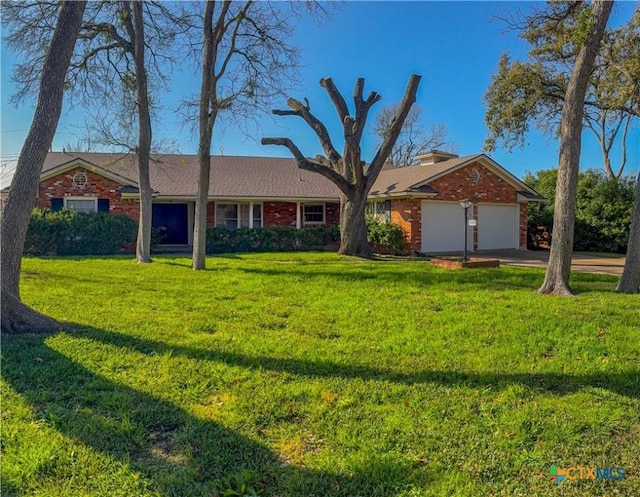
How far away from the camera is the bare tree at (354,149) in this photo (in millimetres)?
14672

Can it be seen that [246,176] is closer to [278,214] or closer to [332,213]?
[278,214]

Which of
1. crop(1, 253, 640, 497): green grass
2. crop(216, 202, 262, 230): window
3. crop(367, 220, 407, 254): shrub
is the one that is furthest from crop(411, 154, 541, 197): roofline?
crop(1, 253, 640, 497): green grass

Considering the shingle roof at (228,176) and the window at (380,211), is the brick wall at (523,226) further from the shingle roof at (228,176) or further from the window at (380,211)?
the shingle roof at (228,176)

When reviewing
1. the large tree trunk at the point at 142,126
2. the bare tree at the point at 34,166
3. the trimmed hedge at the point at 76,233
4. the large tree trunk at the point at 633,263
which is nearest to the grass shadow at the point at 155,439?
the bare tree at the point at 34,166

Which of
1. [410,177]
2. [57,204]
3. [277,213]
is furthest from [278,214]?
[57,204]

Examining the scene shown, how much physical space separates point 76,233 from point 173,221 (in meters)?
6.14

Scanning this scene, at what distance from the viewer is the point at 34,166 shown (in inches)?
204

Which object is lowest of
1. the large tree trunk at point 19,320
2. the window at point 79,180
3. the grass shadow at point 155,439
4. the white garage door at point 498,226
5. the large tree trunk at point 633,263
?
the grass shadow at point 155,439

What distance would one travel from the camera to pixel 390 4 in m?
9.38

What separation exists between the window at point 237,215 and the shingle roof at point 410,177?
16.9ft

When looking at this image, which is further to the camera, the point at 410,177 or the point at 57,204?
the point at 410,177

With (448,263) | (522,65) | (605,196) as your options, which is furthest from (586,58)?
(605,196)

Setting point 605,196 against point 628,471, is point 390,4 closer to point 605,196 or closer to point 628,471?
point 628,471

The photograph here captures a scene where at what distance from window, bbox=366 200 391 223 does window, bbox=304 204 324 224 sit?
7.24 ft
